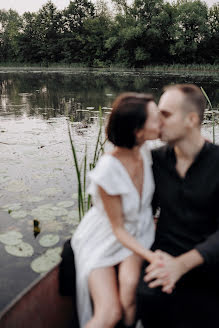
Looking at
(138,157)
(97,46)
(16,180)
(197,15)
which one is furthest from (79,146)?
(97,46)

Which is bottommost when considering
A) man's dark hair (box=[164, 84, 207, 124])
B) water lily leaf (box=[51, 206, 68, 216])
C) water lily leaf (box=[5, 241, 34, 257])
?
water lily leaf (box=[5, 241, 34, 257])

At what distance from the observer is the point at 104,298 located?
138 centimetres

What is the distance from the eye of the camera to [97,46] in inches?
1820

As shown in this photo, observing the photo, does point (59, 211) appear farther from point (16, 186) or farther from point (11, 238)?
point (16, 186)

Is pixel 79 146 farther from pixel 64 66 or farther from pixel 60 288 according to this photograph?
pixel 64 66

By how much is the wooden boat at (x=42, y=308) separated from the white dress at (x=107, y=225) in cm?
10

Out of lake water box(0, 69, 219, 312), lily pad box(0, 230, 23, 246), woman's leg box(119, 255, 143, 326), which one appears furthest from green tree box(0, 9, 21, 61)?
woman's leg box(119, 255, 143, 326)

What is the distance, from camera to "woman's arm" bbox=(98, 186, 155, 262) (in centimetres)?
147

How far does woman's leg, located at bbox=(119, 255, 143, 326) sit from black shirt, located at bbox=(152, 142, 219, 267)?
26 cm

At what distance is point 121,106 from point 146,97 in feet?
0.50

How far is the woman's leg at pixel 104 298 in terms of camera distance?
1.36m

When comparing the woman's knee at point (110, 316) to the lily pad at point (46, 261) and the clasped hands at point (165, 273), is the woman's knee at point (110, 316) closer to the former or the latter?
the clasped hands at point (165, 273)

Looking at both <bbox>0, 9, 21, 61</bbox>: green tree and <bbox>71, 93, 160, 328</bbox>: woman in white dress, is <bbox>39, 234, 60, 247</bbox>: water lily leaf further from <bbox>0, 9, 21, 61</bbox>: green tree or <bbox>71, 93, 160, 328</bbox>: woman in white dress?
<bbox>0, 9, 21, 61</bbox>: green tree

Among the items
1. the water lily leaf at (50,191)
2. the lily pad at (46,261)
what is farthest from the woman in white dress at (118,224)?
the water lily leaf at (50,191)
